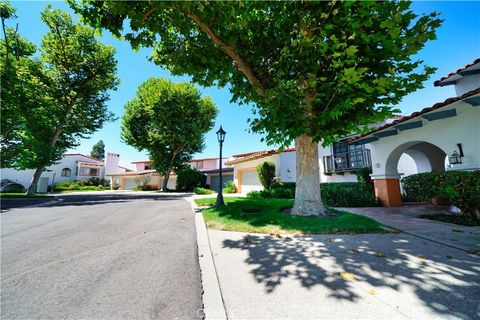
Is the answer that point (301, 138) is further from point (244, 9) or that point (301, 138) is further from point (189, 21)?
point (189, 21)

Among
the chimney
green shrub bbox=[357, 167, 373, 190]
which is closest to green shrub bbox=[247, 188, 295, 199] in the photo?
green shrub bbox=[357, 167, 373, 190]

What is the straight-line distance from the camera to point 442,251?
3.61 meters

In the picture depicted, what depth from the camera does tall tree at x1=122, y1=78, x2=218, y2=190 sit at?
78.0 ft

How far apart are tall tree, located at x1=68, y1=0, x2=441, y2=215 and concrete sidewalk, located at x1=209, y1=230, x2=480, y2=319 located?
282cm

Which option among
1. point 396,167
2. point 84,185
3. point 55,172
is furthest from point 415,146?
point 55,172

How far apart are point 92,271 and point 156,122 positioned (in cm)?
2339

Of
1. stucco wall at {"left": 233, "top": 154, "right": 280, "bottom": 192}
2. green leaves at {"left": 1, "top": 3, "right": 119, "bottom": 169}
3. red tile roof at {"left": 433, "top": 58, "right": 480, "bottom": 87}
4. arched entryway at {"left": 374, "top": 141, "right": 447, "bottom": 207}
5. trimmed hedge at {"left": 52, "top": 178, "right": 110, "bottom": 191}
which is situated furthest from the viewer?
trimmed hedge at {"left": 52, "top": 178, "right": 110, "bottom": 191}

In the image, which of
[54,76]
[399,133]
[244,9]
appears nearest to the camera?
[244,9]

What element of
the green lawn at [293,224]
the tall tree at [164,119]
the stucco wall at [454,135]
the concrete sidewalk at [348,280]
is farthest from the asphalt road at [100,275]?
the tall tree at [164,119]

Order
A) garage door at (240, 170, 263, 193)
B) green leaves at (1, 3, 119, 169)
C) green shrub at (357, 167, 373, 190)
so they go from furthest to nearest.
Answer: garage door at (240, 170, 263, 193), green leaves at (1, 3, 119, 169), green shrub at (357, 167, 373, 190)

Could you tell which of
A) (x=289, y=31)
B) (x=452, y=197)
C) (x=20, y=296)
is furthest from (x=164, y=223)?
(x=452, y=197)

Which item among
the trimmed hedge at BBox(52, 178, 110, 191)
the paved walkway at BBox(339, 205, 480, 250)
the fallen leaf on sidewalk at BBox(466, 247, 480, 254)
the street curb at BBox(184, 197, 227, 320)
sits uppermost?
the trimmed hedge at BBox(52, 178, 110, 191)

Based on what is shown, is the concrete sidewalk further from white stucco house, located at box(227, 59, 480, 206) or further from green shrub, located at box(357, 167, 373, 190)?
green shrub, located at box(357, 167, 373, 190)

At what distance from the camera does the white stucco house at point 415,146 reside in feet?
19.4
